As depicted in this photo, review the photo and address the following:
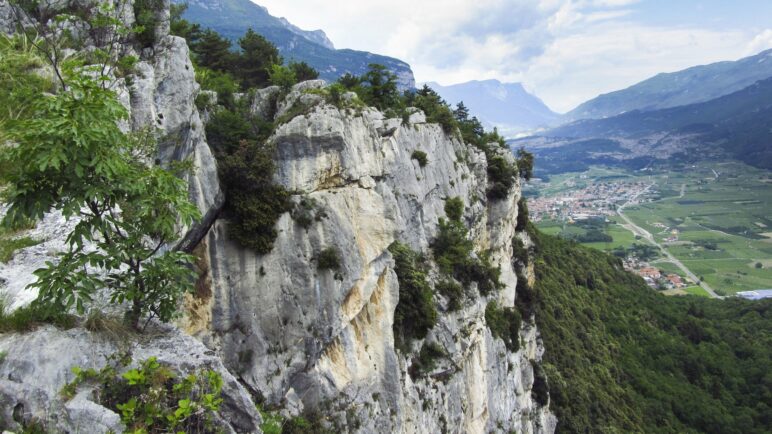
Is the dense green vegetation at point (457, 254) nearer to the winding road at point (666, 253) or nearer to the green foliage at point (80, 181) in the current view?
the green foliage at point (80, 181)

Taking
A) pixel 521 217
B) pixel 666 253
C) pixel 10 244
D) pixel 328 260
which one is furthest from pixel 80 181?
pixel 666 253

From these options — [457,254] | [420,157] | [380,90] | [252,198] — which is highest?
[380,90]

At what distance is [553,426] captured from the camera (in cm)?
4175

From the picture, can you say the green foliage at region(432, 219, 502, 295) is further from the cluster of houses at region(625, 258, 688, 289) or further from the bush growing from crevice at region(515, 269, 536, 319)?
the cluster of houses at region(625, 258, 688, 289)

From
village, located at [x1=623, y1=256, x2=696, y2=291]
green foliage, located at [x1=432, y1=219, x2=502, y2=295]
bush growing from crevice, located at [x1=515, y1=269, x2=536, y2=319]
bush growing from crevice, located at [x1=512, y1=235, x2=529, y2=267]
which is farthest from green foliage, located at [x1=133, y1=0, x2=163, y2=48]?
village, located at [x1=623, y1=256, x2=696, y2=291]

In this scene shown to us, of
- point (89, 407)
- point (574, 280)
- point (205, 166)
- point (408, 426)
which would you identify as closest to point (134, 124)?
point (205, 166)

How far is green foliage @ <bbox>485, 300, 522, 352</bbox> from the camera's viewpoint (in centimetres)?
3466

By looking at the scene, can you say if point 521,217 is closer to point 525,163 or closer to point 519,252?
point 519,252

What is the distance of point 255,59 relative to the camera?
107 feet

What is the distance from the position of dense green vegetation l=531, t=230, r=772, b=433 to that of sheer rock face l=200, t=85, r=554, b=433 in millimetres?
24487

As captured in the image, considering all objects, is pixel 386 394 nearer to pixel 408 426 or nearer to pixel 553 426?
pixel 408 426

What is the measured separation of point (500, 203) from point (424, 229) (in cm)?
1391

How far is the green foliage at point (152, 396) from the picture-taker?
6.09 m

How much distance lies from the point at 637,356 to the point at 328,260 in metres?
57.5
